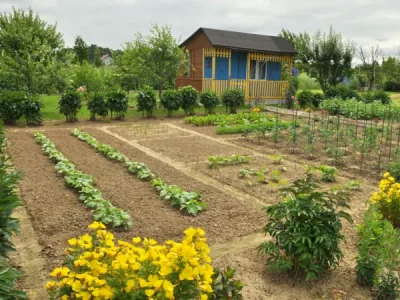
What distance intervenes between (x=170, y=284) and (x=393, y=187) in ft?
12.1

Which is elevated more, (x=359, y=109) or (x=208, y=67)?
(x=208, y=67)

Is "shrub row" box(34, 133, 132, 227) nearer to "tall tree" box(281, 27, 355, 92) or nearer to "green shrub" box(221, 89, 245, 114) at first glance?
"green shrub" box(221, 89, 245, 114)

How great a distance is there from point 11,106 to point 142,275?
477 inches

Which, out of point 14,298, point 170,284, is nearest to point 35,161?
point 14,298

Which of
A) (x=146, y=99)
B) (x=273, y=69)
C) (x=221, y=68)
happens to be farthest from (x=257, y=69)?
(x=146, y=99)

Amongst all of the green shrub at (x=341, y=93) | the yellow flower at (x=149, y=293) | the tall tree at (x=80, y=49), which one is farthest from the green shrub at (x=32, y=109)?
the tall tree at (x=80, y=49)

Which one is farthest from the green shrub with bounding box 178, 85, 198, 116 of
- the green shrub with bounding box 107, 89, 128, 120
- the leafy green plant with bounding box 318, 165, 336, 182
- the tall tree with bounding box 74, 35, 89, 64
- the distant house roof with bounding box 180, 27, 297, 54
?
the tall tree with bounding box 74, 35, 89, 64

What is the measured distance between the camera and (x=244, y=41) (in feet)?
67.6

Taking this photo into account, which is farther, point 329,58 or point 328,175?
point 329,58

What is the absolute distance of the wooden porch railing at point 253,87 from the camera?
764 inches

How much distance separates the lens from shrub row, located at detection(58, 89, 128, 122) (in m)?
13.6

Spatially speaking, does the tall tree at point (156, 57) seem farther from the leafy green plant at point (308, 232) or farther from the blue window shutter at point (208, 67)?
the leafy green plant at point (308, 232)

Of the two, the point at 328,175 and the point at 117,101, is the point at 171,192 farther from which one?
the point at 117,101

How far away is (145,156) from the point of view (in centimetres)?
858
